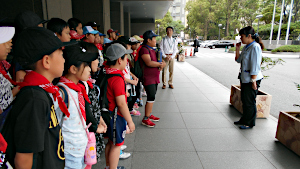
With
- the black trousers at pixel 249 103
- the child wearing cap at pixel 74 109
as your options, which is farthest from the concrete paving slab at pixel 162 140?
→ the child wearing cap at pixel 74 109

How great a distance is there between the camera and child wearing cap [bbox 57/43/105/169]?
151 cm

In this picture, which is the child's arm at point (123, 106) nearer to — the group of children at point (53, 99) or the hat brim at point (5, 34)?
the group of children at point (53, 99)

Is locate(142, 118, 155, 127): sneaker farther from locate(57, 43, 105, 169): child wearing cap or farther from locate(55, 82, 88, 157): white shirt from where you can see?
locate(55, 82, 88, 157): white shirt

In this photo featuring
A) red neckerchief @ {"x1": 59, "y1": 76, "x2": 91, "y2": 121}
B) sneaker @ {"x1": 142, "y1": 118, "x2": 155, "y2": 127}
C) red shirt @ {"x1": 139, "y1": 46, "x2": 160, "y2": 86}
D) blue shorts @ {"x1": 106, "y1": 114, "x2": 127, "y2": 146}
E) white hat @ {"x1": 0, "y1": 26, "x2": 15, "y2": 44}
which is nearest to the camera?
white hat @ {"x1": 0, "y1": 26, "x2": 15, "y2": 44}

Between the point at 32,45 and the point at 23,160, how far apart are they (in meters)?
→ 0.63

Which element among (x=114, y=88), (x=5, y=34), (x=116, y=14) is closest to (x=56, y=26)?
A: (x=114, y=88)

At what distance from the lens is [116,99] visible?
215 cm

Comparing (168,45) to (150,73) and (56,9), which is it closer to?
(150,73)

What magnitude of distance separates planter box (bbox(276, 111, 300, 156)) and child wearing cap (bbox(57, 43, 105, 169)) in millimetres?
3055

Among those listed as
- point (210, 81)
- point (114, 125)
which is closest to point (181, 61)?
point (210, 81)

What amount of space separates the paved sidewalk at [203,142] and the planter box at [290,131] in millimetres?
→ 107

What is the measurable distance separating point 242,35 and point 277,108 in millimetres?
2684

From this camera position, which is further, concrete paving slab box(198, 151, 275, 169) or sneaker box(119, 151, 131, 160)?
sneaker box(119, 151, 131, 160)

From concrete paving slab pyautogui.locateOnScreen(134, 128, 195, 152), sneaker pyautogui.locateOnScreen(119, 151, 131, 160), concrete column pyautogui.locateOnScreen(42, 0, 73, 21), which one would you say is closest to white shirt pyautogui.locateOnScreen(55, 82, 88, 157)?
sneaker pyautogui.locateOnScreen(119, 151, 131, 160)
